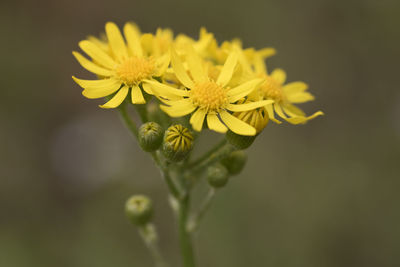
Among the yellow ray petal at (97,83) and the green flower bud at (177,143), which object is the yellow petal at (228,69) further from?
the yellow ray petal at (97,83)

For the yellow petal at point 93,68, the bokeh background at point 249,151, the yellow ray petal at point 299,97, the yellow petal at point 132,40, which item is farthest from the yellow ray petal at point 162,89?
the bokeh background at point 249,151

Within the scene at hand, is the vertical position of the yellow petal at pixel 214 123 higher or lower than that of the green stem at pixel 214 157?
higher

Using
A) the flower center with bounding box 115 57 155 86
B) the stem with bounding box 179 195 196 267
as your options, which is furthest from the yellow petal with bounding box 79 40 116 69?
the stem with bounding box 179 195 196 267

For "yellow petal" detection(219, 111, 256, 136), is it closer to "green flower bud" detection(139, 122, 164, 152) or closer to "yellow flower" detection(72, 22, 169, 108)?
"green flower bud" detection(139, 122, 164, 152)

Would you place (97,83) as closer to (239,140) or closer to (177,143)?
(177,143)

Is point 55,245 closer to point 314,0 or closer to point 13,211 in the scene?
point 13,211

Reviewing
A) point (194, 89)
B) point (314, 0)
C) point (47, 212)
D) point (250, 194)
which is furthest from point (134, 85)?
point (314, 0)

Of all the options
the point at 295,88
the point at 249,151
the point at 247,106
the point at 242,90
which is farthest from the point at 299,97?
the point at 249,151
